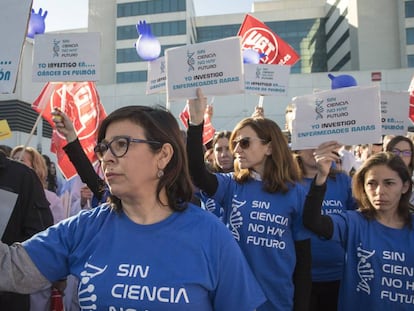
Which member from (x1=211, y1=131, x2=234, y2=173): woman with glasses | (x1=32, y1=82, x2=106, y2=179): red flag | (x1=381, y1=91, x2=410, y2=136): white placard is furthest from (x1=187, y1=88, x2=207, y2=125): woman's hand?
(x1=32, y1=82, x2=106, y2=179): red flag

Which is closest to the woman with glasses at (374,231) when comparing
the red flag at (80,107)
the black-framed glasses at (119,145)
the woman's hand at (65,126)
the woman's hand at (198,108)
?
the woman's hand at (198,108)

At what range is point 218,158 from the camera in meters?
4.45

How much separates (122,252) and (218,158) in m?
2.90

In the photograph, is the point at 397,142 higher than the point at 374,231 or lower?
higher

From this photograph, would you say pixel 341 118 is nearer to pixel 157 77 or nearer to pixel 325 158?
pixel 325 158

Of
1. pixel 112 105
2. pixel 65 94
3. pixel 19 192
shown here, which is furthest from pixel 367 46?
pixel 19 192

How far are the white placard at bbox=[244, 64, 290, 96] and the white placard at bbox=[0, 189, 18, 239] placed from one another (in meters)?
4.40

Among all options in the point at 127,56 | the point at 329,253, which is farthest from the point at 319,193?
the point at 127,56

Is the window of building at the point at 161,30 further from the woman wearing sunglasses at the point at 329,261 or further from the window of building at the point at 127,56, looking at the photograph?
the woman wearing sunglasses at the point at 329,261

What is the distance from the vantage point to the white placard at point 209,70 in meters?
3.22

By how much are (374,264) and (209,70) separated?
5.81ft

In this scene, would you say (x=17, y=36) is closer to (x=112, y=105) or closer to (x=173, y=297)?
(x=173, y=297)

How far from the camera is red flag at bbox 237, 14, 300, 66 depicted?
7152 millimetres

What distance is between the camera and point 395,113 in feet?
14.8
